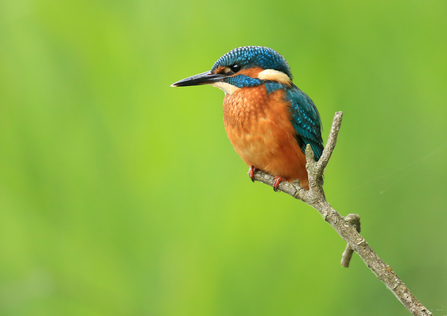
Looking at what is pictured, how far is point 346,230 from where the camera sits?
0.75 meters

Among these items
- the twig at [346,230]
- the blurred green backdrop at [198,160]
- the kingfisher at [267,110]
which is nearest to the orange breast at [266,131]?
the kingfisher at [267,110]

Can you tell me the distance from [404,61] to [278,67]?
2.90 ft

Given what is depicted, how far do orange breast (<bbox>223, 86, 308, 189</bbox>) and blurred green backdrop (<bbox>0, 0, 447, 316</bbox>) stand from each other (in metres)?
0.65

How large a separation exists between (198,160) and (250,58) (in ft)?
2.85

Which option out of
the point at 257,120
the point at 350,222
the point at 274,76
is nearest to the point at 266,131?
the point at 257,120

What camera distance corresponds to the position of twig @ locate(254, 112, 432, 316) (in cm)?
71

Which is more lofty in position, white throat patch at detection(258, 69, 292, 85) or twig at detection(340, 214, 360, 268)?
white throat patch at detection(258, 69, 292, 85)

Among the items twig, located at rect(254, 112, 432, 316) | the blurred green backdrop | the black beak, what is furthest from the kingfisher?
the blurred green backdrop

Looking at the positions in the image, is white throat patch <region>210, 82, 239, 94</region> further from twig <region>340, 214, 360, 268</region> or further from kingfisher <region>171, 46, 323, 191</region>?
twig <region>340, 214, 360, 268</region>

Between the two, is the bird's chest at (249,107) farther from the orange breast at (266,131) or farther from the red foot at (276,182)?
the red foot at (276,182)

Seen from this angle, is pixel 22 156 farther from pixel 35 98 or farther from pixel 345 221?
pixel 345 221

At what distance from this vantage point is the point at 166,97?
1.94 meters

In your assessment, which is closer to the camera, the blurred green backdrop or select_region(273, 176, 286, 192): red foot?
select_region(273, 176, 286, 192): red foot

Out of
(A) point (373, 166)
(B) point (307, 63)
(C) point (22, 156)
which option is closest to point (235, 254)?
(A) point (373, 166)
